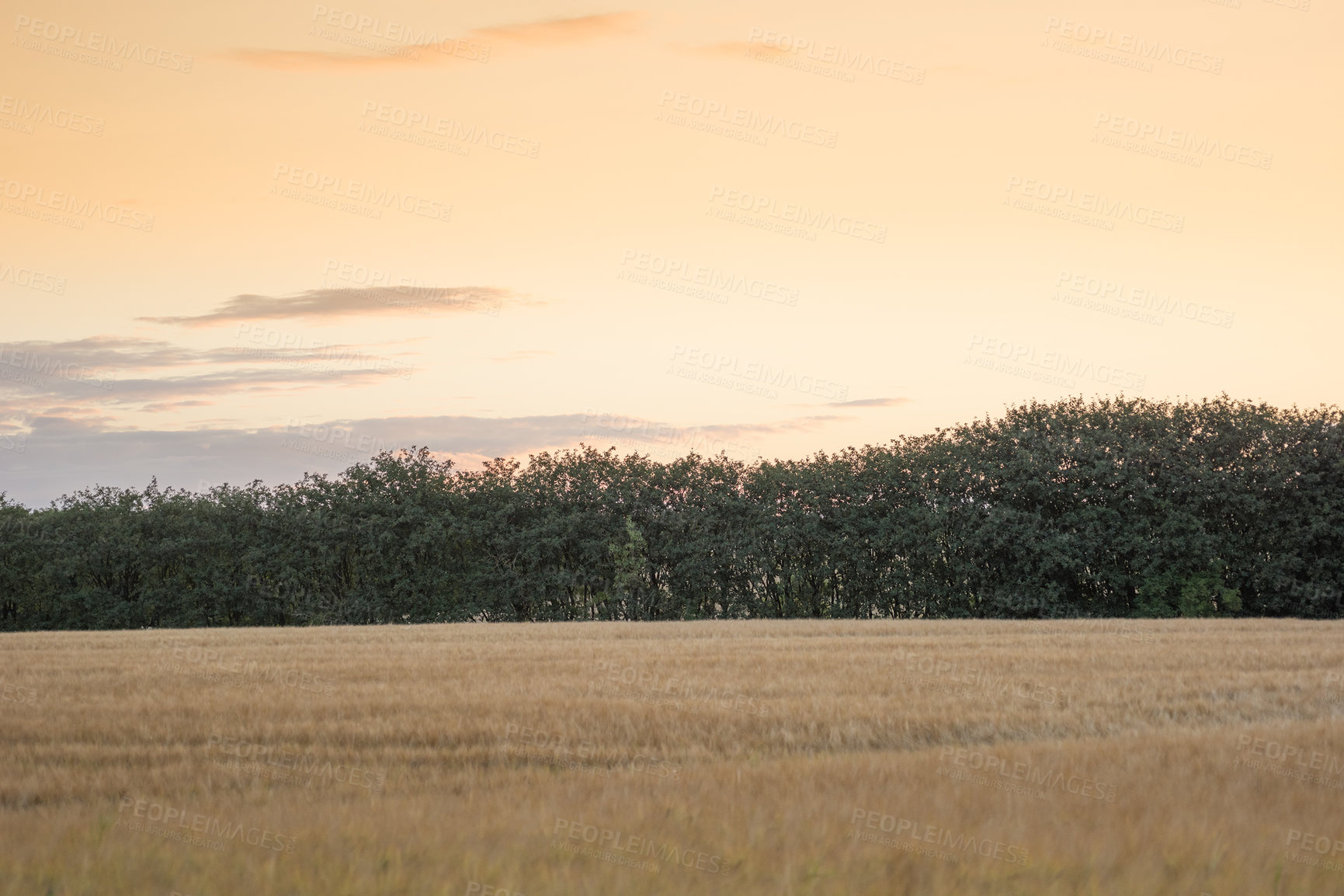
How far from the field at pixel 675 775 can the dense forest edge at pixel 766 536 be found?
25.9 m

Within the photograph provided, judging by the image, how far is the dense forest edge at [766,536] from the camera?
4488cm

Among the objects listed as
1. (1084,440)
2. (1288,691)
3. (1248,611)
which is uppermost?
(1084,440)

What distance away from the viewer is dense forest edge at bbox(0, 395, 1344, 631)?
44.9m

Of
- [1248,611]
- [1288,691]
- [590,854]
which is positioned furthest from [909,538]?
[590,854]

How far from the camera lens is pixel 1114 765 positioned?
9.13 m

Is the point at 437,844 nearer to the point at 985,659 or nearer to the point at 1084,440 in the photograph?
the point at 985,659

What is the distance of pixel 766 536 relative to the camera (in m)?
51.0

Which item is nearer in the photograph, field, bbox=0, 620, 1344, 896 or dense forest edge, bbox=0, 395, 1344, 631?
field, bbox=0, 620, 1344, 896

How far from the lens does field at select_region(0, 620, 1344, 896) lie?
5855 millimetres

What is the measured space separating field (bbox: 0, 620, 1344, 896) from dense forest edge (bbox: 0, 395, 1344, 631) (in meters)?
25.9

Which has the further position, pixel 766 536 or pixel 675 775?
pixel 766 536

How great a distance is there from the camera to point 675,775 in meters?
9.25

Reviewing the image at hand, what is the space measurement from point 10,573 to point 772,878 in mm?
61685

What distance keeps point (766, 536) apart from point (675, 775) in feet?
138
